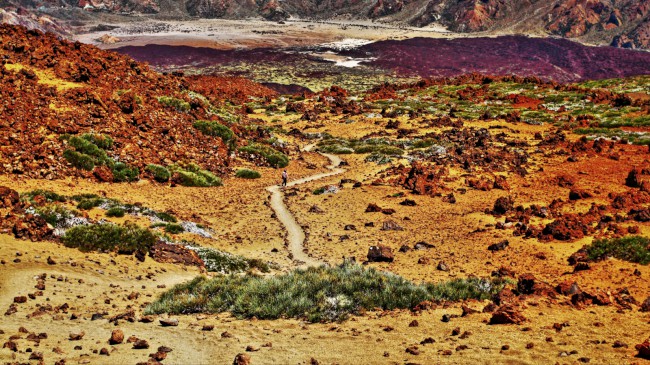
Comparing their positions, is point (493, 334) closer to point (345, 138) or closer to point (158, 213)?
point (158, 213)

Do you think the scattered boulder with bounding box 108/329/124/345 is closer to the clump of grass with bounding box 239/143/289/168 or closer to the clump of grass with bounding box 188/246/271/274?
the clump of grass with bounding box 188/246/271/274

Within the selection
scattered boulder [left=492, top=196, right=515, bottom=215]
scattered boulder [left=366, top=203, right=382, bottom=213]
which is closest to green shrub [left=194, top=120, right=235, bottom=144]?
scattered boulder [left=366, top=203, right=382, bottom=213]

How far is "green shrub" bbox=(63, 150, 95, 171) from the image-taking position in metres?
24.4

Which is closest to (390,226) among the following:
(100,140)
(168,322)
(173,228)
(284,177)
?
(173,228)

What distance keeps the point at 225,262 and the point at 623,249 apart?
43.3 feet

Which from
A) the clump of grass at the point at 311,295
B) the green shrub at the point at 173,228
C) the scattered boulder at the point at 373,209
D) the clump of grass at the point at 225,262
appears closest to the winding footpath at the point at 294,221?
the clump of grass at the point at 225,262

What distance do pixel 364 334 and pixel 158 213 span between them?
42.0 ft

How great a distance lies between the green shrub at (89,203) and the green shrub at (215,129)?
15.0 meters

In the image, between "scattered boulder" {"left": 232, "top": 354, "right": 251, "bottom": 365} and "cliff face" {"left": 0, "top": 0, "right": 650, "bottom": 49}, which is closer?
→ "scattered boulder" {"left": 232, "top": 354, "right": 251, "bottom": 365}

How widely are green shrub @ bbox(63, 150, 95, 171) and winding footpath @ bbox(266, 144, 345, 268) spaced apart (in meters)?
9.18

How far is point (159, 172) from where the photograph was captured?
87.9 feet

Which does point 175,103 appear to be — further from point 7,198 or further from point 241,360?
point 241,360

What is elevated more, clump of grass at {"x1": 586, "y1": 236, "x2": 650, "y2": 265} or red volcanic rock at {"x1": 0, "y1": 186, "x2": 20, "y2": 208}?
red volcanic rock at {"x1": 0, "y1": 186, "x2": 20, "y2": 208}

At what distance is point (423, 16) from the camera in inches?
7618
